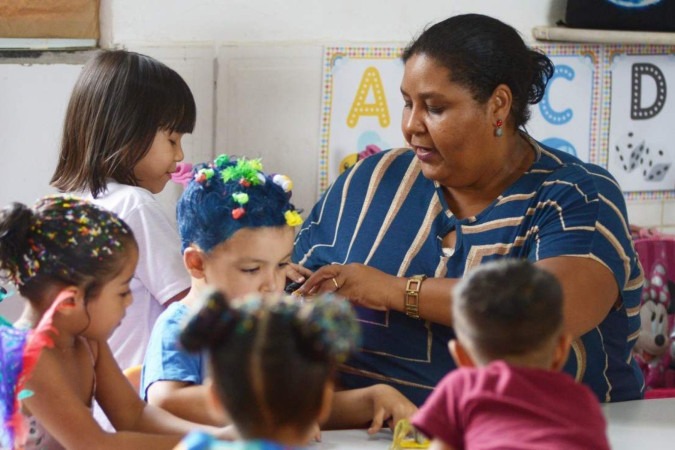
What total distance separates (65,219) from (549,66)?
133cm

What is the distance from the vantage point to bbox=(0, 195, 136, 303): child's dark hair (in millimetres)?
1869

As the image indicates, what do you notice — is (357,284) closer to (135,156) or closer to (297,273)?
(297,273)

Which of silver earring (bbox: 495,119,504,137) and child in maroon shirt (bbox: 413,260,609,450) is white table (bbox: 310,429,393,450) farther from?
silver earring (bbox: 495,119,504,137)

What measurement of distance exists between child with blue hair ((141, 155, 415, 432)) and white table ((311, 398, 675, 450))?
53mm

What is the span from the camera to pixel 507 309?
149cm

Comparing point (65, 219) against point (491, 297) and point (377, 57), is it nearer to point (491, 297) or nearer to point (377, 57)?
point (491, 297)

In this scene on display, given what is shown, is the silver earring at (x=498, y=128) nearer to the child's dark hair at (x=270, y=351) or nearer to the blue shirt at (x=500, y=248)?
the blue shirt at (x=500, y=248)

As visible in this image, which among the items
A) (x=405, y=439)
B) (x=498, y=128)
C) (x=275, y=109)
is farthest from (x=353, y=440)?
(x=275, y=109)

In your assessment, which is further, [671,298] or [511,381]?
[671,298]

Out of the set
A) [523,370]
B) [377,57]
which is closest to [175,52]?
[377,57]

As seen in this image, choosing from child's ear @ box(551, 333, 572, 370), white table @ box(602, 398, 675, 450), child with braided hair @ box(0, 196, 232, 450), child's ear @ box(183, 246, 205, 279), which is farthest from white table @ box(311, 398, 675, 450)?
child's ear @ box(551, 333, 572, 370)

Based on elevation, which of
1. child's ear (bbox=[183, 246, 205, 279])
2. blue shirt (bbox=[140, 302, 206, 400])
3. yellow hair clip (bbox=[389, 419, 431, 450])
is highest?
child's ear (bbox=[183, 246, 205, 279])

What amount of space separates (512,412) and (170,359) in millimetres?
855

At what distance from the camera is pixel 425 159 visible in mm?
2523
